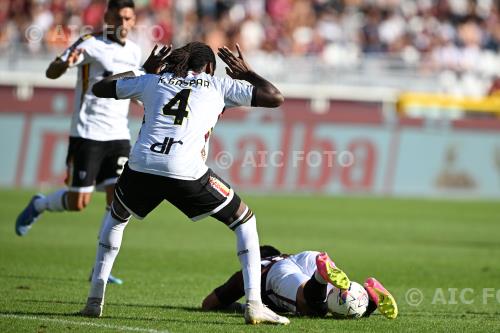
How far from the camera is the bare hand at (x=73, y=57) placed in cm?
1073

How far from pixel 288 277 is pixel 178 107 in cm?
173

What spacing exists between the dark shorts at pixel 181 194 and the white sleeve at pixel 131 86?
0.57 m

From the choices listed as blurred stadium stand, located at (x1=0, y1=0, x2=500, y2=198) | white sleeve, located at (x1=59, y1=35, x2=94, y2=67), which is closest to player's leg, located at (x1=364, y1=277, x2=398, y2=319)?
white sleeve, located at (x1=59, y1=35, x2=94, y2=67)

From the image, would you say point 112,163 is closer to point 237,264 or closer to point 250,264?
point 237,264

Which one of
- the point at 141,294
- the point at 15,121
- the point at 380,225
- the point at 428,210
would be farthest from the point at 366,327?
the point at 15,121

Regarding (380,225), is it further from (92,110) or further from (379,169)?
(92,110)

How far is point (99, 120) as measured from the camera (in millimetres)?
11609

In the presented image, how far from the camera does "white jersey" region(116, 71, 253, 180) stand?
8023 mm

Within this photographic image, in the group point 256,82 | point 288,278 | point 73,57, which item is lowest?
point 288,278

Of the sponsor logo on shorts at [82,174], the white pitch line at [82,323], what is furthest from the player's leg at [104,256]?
the sponsor logo on shorts at [82,174]

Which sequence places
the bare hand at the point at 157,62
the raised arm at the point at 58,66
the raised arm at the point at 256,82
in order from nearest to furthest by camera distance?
the raised arm at the point at 256,82
the bare hand at the point at 157,62
the raised arm at the point at 58,66

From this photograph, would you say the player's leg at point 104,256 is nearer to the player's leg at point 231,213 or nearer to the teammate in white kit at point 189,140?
the teammate in white kit at point 189,140

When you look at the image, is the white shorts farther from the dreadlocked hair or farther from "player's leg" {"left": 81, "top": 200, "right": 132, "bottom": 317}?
the dreadlocked hair

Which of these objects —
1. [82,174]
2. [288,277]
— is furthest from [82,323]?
[82,174]
